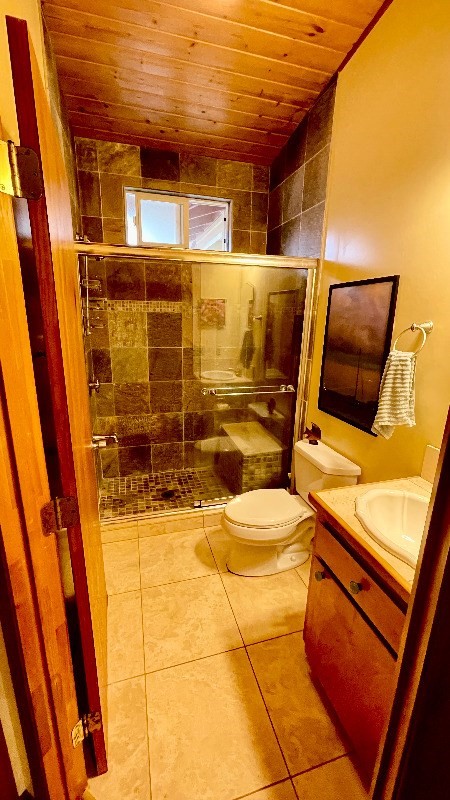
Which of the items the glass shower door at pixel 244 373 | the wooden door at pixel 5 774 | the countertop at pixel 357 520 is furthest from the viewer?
the glass shower door at pixel 244 373

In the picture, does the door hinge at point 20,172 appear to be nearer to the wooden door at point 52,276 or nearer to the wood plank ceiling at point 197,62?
the wooden door at point 52,276

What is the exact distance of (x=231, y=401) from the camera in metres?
2.95

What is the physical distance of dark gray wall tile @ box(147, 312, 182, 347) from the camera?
111 inches

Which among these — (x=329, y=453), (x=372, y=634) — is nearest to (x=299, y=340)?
(x=329, y=453)

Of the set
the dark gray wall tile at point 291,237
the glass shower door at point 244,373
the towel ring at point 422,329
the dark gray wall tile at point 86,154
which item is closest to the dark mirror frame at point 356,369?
the towel ring at point 422,329

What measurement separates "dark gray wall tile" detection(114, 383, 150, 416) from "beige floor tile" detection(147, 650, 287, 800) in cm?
199

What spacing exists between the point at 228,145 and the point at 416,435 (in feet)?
8.37

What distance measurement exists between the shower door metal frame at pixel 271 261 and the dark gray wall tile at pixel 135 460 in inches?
33.3

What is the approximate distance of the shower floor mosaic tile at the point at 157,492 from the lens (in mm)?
2455

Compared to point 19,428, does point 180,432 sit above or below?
below

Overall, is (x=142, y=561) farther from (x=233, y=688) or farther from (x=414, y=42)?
(x=414, y=42)

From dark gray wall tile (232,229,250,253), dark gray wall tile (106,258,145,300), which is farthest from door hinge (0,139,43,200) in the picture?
dark gray wall tile (232,229,250,253)

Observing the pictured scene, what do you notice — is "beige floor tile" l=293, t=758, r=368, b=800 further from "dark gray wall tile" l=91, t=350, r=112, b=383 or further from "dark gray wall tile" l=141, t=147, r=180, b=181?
"dark gray wall tile" l=141, t=147, r=180, b=181

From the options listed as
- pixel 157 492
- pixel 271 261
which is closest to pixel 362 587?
pixel 271 261
